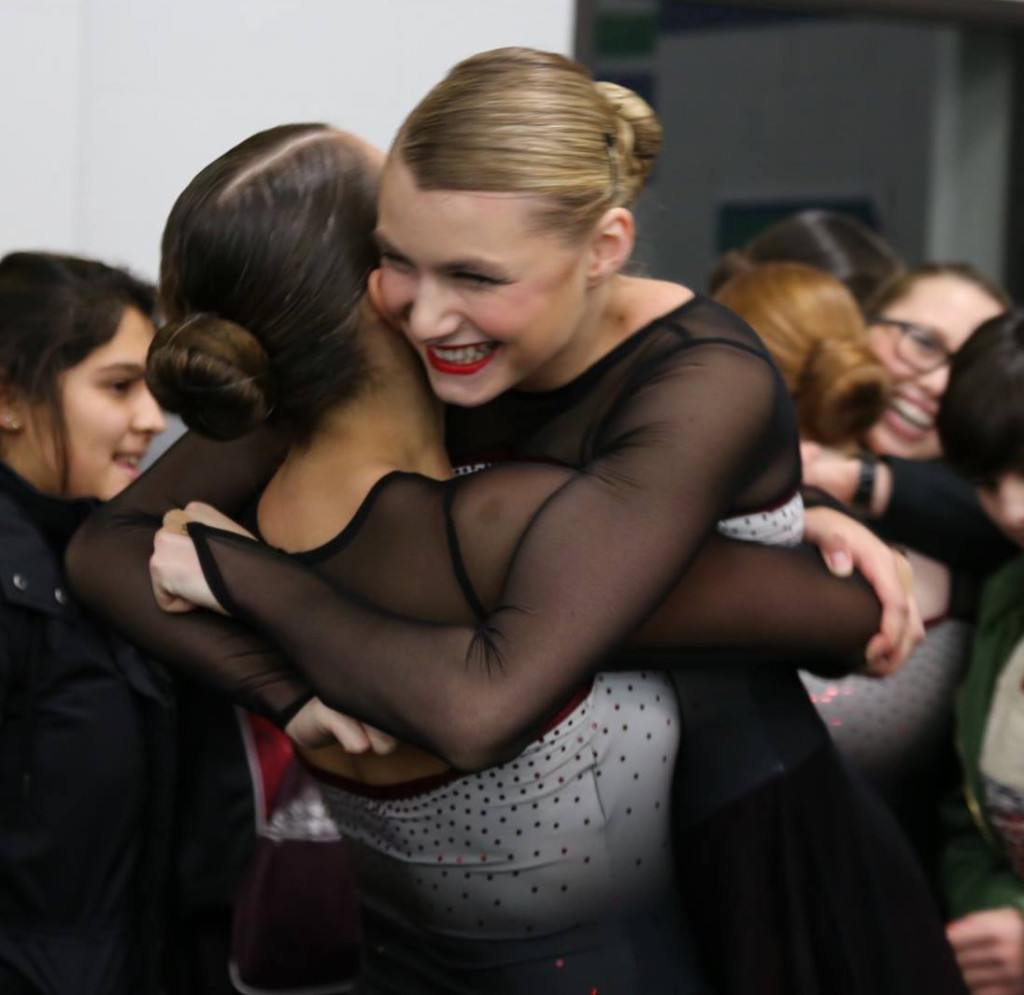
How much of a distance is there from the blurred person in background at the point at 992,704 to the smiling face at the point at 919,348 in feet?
1.23

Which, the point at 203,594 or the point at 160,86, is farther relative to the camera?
the point at 160,86

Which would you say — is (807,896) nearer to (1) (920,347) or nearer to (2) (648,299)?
(2) (648,299)

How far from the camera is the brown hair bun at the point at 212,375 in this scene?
134 cm

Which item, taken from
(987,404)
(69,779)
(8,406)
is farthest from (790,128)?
(69,779)

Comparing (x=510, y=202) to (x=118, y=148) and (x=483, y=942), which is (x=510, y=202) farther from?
(x=118, y=148)

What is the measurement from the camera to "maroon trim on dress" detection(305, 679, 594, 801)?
1371 mm

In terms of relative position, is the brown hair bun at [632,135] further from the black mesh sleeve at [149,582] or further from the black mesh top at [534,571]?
the black mesh sleeve at [149,582]

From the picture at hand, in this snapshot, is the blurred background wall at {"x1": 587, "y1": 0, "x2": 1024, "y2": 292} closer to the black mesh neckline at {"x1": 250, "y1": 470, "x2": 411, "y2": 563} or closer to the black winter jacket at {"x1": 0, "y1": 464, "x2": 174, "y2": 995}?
the black winter jacket at {"x1": 0, "y1": 464, "x2": 174, "y2": 995}

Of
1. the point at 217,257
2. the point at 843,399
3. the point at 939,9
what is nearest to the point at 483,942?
the point at 217,257

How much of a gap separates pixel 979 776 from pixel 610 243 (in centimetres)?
101

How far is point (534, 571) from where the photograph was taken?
1.26 m

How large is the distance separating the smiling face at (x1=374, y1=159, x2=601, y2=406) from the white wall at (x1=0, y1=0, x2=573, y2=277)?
194cm

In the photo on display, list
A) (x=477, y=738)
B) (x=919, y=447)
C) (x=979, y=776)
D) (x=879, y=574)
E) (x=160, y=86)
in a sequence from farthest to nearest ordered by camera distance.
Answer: (x=160, y=86) < (x=919, y=447) < (x=979, y=776) < (x=879, y=574) < (x=477, y=738)

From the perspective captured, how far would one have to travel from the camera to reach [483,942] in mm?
1459
